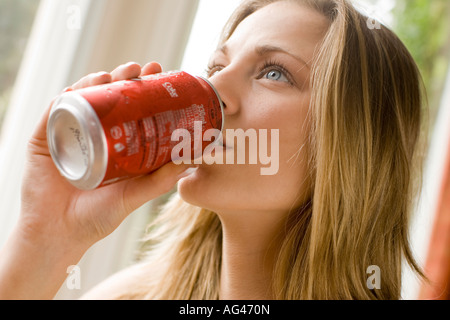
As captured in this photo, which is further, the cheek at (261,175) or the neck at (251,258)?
the neck at (251,258)

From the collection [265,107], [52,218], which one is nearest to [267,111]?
[265,107]

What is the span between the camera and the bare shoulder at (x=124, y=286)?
3.91ft

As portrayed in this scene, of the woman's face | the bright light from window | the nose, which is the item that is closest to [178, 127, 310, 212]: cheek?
the woman's face

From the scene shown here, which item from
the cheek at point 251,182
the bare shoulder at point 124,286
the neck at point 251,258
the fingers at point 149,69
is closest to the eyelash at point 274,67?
the cheek at point 251,182

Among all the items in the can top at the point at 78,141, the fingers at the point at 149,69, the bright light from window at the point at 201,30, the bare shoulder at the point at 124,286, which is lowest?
the bare shoulder at the point at 124,286

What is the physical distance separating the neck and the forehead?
1.25 ft

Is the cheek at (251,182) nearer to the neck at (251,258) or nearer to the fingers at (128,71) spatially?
the neck at (251,258)

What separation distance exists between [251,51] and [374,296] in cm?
58

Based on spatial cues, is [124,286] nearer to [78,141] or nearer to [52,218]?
[52,218]

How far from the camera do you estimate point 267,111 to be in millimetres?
856

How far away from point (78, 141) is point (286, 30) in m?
0.48

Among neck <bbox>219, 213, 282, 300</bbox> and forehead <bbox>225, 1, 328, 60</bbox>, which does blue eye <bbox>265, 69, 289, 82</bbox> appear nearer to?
forehead <bbox>225, 1, 328, 60</bbox>

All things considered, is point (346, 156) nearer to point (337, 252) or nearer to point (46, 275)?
point (337, 252)

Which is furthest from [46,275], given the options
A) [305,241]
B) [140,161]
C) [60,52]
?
[60,52]
